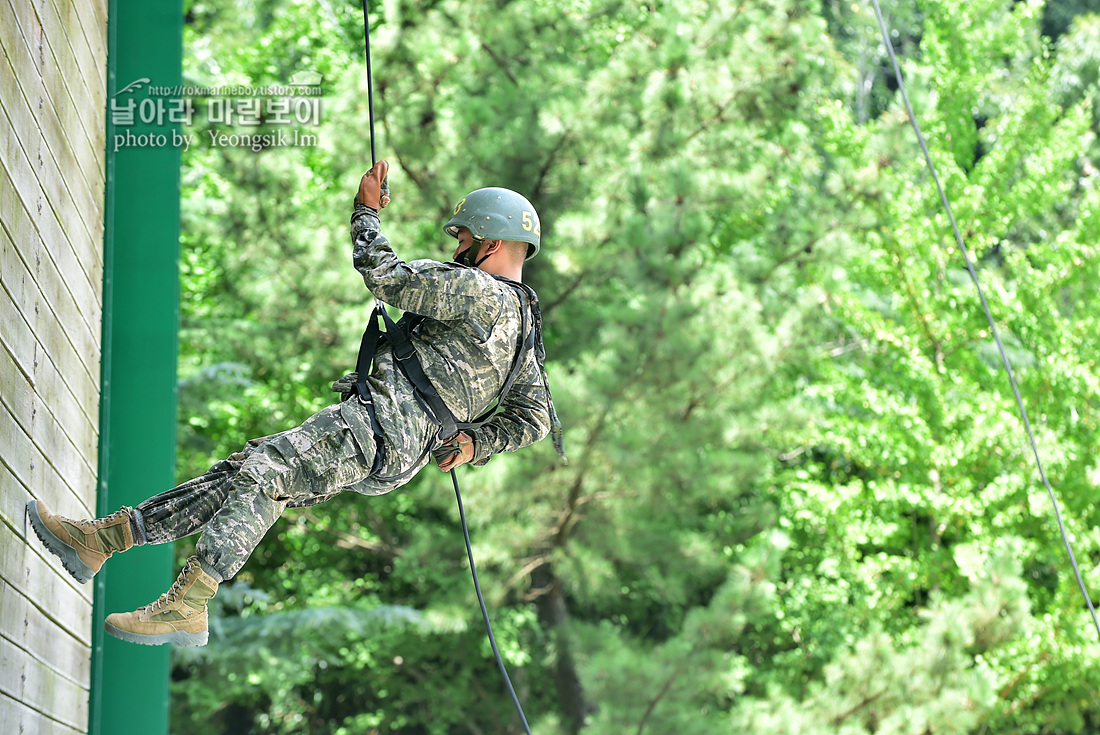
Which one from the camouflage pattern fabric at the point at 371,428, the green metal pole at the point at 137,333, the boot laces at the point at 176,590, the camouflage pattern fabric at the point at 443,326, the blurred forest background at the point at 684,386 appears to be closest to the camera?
the boot laces at the point at 176,590

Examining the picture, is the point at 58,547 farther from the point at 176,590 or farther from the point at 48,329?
the point at 48,329

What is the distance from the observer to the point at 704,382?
8.94 meters

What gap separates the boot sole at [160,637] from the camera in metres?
2.52

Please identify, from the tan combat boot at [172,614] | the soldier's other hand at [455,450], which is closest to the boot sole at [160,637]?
the tan combat boot at [172,614]

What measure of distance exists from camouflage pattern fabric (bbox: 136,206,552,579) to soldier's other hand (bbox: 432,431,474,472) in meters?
0.15

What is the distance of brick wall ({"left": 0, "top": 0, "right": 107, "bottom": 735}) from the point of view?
2.55 metres

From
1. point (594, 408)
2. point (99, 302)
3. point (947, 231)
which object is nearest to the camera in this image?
point (99, 302)

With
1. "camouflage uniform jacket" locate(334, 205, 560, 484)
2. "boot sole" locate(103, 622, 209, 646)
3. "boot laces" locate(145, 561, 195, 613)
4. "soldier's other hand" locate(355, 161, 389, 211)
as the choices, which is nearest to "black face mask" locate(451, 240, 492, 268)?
"camouflage uniform jacket" locate(334, 205, 560, 484)

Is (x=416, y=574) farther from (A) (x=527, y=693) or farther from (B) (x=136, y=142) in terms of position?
(B) (x=136, y=142)

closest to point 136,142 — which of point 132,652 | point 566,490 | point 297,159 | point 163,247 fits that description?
point 163,247

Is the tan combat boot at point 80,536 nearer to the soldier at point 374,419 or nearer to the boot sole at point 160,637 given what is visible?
the soldier at point 374,419

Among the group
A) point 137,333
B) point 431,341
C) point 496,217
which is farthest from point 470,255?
point 137,333

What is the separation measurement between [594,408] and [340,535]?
478 centimetres

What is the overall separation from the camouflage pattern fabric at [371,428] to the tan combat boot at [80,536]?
6 cm
